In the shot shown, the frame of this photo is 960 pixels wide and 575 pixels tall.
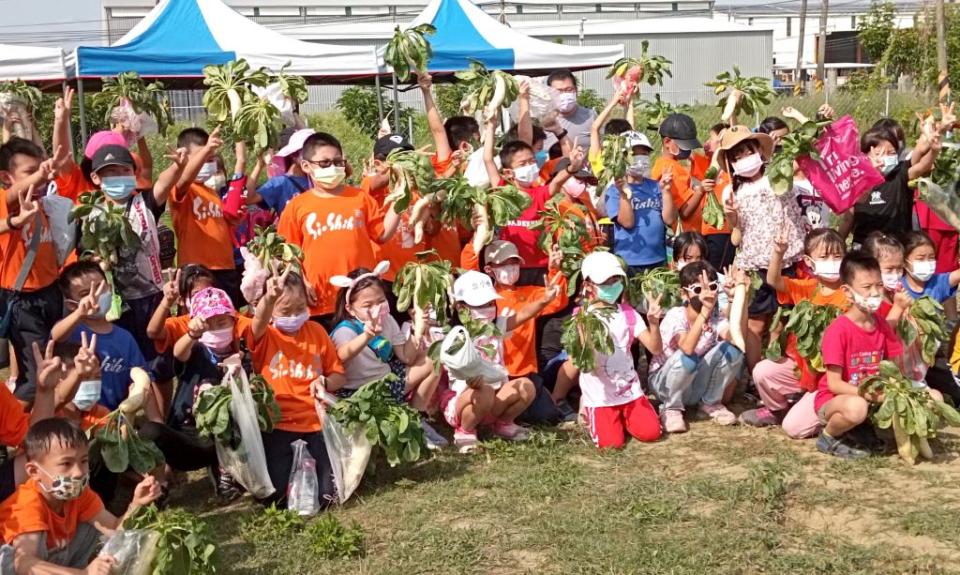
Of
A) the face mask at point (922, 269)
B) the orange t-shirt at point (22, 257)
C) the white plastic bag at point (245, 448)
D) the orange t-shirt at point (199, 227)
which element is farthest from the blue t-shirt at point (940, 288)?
the orange t-shirt at point (22, 257)

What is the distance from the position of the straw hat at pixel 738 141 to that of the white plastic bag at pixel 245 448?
398 centimetres

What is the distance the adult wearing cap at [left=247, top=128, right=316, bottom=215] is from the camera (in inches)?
Result: 317

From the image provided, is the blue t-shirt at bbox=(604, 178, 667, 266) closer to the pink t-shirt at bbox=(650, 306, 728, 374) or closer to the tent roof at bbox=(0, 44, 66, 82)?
the pink t-shirt at bbox=(650, 306, 728, 374)

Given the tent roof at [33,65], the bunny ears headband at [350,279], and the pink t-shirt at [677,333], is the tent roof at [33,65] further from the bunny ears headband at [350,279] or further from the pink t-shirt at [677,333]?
the pink t-shirt at [677,333]

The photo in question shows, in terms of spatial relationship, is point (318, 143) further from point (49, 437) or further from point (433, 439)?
point (49, 437)

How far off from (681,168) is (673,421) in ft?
7.56

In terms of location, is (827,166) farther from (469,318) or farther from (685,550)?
(685,550)

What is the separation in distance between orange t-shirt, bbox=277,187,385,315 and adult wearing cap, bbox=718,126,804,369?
9.03ft

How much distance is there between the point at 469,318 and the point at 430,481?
3.68 ft

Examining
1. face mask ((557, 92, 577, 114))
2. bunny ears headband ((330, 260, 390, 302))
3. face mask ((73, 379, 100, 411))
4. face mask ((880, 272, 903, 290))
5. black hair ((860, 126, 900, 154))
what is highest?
face mask ((557, 92, 577, 114))

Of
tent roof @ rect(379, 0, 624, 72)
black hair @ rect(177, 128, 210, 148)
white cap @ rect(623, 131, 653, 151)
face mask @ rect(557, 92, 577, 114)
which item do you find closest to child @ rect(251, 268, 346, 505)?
black hair @ rect(177, 128, 210, 148)

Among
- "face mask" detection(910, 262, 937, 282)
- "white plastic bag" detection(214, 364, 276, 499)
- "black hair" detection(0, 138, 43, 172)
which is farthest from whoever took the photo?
"face mask" detection(910, 262, 937, 282)

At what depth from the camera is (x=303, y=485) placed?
614 cm

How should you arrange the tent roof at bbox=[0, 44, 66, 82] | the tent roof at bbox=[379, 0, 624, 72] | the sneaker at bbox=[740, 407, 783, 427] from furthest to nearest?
1. the tent roof at bbox=[379, 0, 624, 72]
2. the tent roof at bbox=[0, 44, 66, 82]
3. the sneaker at bbox=[740, 407, 783, 427]
